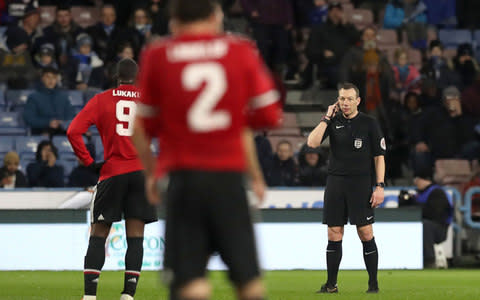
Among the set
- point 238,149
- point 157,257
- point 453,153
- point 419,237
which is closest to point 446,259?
point 419,237

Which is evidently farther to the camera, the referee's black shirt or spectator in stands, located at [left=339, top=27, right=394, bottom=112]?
spectator in stands, located at [left=339, top=27, right=394, bottom=112]

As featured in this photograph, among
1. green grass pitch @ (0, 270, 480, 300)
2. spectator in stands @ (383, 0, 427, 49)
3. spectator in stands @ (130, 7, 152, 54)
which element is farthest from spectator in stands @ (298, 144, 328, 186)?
spectator in stands @ (383, 0, 427, 49)

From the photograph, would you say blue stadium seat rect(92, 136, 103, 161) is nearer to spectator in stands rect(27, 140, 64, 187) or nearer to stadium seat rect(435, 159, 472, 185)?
spectator in stands rect(27, 140, 64, 187)

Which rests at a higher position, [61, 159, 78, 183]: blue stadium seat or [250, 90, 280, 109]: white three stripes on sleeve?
[250, 90, 280, 109]: white three stripes on sleeve

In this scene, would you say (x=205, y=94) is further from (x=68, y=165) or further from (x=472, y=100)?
(x=472, y=100)

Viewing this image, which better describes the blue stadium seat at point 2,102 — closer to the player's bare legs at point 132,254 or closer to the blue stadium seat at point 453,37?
the blue stadium seat at point 453,37

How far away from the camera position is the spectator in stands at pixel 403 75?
2052cm

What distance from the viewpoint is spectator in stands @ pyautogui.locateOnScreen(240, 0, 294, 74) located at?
20250 millimetres

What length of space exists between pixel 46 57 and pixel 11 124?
1.37 m

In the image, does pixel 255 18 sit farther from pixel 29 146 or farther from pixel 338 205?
pixel 338 205

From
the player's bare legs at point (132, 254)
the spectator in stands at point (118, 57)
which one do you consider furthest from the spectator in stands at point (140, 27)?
the player's bare legs at point (132, 254)

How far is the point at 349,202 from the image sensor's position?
1127 cm

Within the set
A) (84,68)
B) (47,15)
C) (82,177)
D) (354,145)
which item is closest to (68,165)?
(82,177)

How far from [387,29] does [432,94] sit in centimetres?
313
